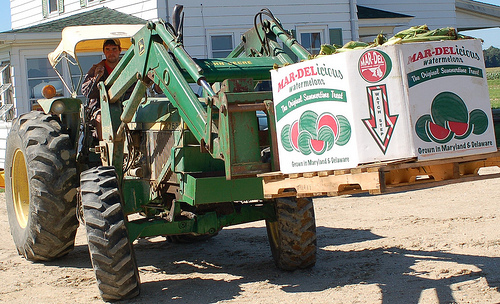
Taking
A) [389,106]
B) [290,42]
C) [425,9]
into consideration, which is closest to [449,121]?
[389,106]

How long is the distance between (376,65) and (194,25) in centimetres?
1235

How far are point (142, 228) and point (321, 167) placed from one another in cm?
234

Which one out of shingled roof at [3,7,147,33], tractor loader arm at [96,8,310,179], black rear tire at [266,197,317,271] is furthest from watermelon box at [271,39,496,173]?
shingled roof at [3,7,147,33]

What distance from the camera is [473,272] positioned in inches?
249

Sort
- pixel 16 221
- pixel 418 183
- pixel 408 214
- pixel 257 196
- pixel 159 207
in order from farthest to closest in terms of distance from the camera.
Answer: pixel 408 214
pixel 16 221
pixel 159 207
pixel 257 196
pixel 418 183

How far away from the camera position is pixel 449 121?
459cm

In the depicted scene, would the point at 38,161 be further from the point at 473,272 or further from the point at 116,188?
the point at 473,272

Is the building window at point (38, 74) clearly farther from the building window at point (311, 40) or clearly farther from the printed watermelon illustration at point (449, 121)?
the printed watermelon illustration at point (449, 121)

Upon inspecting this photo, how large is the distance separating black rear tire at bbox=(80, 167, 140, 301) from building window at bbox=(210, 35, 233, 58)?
10.9m

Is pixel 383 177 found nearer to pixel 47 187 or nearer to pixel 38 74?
pixel 47 187

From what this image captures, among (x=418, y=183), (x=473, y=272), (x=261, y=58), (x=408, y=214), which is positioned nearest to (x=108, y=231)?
(x=261, y=58)

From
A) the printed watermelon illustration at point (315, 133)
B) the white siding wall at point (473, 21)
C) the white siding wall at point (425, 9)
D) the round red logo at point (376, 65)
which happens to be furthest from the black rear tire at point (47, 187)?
the white siding wall at point (473, 21)

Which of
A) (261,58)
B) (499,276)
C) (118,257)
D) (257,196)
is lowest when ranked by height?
(499,276)

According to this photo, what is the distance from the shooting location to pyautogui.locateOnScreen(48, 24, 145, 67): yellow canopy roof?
26.7ft
